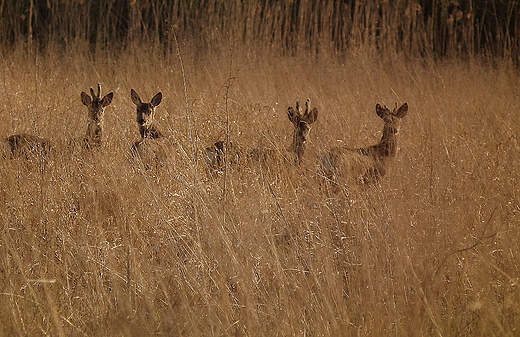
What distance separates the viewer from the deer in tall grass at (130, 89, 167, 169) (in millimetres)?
4859

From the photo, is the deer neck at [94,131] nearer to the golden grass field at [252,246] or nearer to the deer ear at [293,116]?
the golden grass field at [252,246]

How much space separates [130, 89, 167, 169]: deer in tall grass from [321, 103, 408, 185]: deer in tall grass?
1026 millimetres

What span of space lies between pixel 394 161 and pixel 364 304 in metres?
2.14

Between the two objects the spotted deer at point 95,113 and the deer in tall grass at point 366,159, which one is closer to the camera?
the deer in tall grass at point 366,159

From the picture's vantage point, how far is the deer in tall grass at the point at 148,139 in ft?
15.9

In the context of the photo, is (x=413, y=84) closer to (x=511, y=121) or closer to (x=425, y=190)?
(x=511, y=121)

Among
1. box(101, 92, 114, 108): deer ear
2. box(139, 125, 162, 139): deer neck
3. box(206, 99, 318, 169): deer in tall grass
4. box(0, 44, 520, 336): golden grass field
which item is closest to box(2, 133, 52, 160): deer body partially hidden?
box(0, 44, 520, 336): golden grass field

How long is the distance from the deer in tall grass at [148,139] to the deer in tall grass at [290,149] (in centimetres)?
32

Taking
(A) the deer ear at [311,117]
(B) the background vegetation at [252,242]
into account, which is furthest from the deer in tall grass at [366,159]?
(A) the deer ear at [311,117]

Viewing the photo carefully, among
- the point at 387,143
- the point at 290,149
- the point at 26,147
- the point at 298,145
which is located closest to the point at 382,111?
the point at 387,143

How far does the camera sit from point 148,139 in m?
5.19

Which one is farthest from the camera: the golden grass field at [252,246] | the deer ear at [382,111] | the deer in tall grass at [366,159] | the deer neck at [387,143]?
the deer ear at [382,111]

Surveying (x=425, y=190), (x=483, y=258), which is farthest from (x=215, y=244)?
(x=425, y=190)

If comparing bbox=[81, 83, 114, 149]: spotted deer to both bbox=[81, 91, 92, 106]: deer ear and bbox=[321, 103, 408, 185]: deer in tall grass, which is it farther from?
bbox=[321, 103, 408, 185]: deer in tall grass
